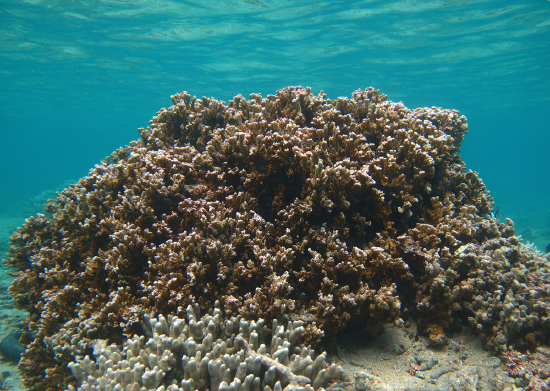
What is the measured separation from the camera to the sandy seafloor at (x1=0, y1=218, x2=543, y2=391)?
10.4 ft

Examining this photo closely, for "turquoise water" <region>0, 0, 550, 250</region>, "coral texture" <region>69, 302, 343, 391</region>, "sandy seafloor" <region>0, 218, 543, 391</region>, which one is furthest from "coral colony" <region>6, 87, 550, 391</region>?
"turquoise water" <region>0, 0, 550, 250</region>

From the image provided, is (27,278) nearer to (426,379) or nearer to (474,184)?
(426,379)

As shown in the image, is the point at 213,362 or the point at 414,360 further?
the point at 414,360

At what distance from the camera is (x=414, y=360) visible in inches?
137

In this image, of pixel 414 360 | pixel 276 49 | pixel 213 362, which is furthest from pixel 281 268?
pixel 276 49

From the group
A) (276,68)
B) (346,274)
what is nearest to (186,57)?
(276,68)

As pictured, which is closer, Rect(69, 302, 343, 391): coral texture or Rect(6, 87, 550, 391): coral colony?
Rect(69, 302, 343, 391): coral texture

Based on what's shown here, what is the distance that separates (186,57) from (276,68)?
11588mm

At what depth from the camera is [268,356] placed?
2.75m

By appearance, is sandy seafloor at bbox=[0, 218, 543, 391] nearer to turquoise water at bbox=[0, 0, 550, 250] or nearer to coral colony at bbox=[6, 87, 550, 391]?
coral colony at bbox=[6, 87, 550, 391]

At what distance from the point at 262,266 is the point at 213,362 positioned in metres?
1.16

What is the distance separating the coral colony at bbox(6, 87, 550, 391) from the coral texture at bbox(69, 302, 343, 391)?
0.01m

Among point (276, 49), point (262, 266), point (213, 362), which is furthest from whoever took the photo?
point (276, 49)

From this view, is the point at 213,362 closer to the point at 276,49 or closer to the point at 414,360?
the point at 414,360
